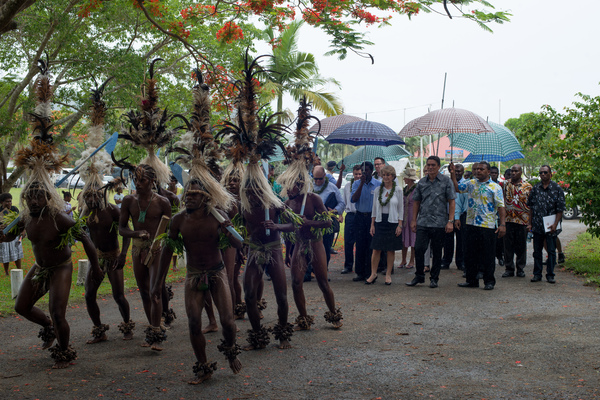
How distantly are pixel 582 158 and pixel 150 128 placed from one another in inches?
304

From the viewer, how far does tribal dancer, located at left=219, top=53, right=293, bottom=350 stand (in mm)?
6004

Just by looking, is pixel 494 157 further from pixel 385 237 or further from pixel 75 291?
pixel 75 291

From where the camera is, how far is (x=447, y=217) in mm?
9398

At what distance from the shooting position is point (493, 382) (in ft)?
16.3

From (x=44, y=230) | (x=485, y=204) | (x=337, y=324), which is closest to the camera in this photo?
(x=44, y=230)

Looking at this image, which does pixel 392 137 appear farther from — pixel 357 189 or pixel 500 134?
pixel 500 134

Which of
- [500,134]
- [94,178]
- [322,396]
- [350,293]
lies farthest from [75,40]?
[322,396]

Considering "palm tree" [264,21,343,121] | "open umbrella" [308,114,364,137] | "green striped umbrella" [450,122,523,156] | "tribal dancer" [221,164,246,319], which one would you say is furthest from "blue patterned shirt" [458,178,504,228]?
"palm tree" [264,21,343,121]

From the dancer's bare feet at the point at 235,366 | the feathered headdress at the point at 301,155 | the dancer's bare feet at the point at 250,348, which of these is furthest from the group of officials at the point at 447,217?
the dancer's bare feet at the point at 235,366

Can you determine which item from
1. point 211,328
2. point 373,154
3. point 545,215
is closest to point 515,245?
point 545,215

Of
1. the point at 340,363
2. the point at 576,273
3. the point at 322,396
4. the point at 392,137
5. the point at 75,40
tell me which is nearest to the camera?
the point at 322,396

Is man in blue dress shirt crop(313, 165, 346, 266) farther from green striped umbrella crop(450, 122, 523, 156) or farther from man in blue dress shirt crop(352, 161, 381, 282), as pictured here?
green striped umbrella crop(450, 122, 523, 156)

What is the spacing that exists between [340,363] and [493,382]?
4.62ft

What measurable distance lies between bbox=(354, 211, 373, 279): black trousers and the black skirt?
0.46 m
